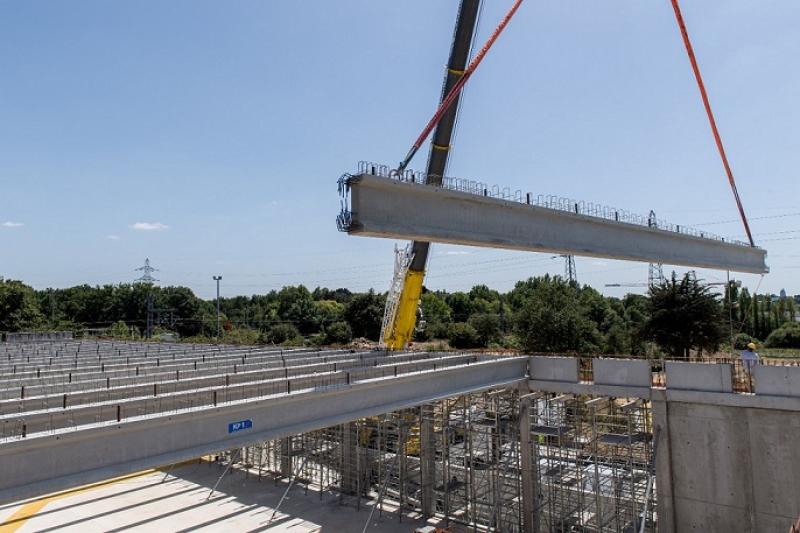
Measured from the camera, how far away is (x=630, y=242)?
88.7 feet

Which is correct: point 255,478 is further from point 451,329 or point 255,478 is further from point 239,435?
point 451,329

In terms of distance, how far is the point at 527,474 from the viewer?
1944 cm

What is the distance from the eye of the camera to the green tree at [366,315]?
245ft

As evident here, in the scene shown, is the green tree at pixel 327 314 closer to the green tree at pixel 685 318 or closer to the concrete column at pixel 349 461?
the green tree at pixel 685 318

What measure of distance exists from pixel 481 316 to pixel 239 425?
60.7m

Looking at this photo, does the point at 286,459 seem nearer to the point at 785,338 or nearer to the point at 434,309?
the point at 785,338

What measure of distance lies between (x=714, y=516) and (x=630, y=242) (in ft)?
44.7

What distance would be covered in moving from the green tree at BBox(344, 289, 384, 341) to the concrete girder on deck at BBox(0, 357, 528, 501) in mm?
58866

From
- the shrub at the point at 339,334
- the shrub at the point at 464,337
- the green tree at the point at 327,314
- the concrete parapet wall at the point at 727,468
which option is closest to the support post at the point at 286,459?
the concrete parapet wall at the point at 727,468

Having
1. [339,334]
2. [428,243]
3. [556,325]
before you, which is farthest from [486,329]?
[428,243]

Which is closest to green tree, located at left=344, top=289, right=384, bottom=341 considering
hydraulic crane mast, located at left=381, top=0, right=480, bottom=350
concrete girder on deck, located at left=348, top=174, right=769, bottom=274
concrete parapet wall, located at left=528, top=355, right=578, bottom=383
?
hydraulic crane mast, located at left=381, top=0, right=480, bottom=350

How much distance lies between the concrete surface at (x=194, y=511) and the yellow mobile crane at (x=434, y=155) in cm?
838

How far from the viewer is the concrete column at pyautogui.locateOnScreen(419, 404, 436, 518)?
2038cm

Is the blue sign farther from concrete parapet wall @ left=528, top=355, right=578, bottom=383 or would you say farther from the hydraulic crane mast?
the hydraulic crane mast
